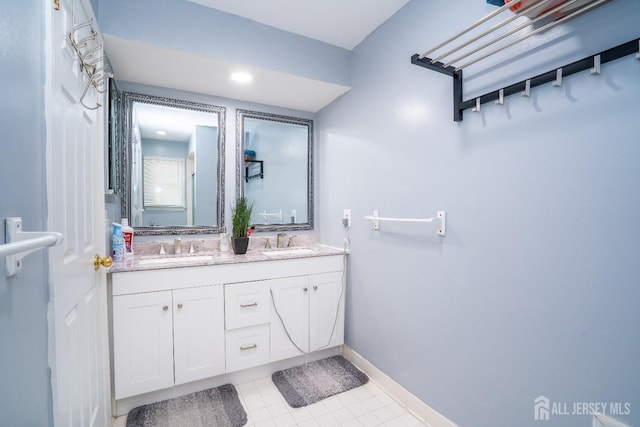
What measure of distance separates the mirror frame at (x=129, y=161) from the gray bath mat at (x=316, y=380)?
4.01ft

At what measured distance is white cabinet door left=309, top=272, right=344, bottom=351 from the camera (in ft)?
7.31

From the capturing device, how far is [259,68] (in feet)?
6.36

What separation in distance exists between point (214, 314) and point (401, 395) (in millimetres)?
1264

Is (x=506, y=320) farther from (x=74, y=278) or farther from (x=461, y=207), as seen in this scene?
(x=74, y=278)

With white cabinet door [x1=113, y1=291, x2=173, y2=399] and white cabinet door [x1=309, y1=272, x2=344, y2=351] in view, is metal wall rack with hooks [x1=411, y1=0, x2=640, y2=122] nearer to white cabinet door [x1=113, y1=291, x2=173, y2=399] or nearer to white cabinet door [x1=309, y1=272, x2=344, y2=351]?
white cabinet door [x1=309, y1=272, x2=344, y2=351]

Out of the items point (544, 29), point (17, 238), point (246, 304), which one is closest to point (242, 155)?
point (246, 304)

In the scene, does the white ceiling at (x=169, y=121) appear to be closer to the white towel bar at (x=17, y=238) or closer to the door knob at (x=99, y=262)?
the door knob at (x=99, y=262)

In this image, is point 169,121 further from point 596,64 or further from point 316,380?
point 596,64

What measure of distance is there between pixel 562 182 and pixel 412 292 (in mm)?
951

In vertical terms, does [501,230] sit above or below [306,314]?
above

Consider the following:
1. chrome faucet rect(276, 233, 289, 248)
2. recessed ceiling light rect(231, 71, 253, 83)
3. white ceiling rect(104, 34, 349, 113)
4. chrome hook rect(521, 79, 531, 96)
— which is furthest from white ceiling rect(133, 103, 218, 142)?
chrome hook rect(521, 79, 531, 96)

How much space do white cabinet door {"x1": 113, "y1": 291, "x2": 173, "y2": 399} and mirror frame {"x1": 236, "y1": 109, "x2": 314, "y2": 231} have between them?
1.01 m

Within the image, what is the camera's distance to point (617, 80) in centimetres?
96

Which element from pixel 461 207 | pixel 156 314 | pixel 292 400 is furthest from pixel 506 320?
pixel 156 314
